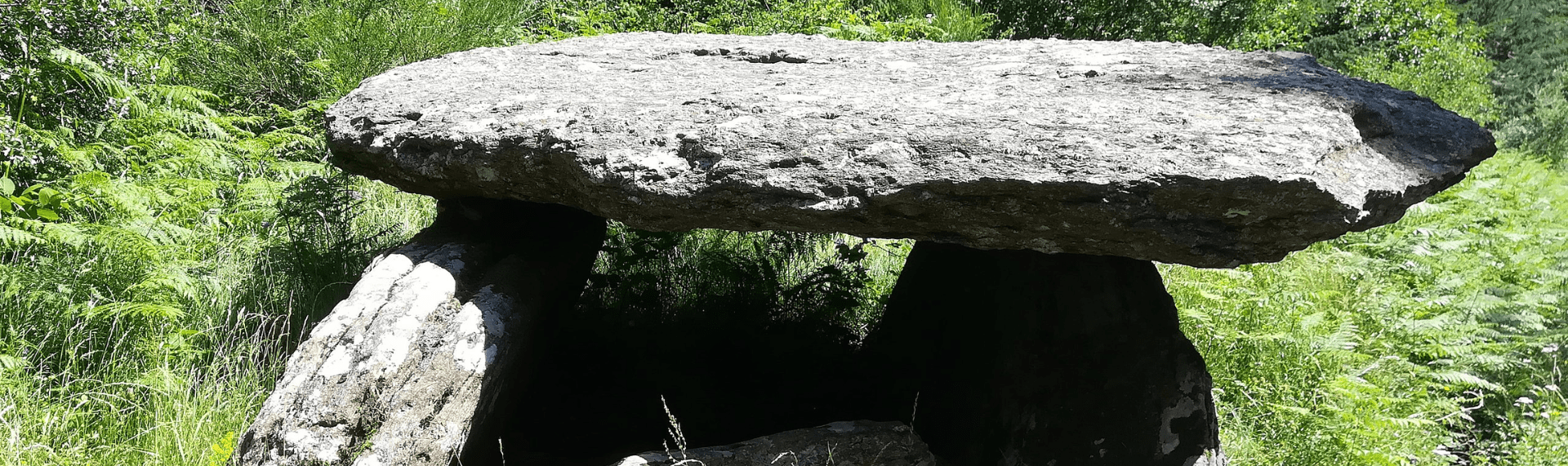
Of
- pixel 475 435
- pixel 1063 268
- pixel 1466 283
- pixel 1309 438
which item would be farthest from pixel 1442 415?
pixel 475 435

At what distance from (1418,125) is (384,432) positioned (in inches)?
105

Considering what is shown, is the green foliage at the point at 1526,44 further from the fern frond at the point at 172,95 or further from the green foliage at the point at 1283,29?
the fern frond at the point at 172,95

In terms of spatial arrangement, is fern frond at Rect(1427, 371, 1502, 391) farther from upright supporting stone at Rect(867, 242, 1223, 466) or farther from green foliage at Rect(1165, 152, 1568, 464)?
upright supporting stone at Rect(867, 242, 1223, 466)

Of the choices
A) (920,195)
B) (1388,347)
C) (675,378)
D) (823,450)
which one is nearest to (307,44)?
(675,378)

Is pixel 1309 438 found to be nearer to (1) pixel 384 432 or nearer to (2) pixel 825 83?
(2) pixel 825 83

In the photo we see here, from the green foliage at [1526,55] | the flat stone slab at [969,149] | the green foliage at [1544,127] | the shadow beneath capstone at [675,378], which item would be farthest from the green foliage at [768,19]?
the green foliage at [1526,55]

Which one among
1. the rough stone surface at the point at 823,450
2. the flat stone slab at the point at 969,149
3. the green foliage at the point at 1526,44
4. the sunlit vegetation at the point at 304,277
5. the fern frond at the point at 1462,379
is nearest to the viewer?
the flat stone slab at the point at 969,149

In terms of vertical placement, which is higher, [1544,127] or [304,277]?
[304,277]

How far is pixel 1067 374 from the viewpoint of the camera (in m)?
3.21

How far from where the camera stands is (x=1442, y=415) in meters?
3.85

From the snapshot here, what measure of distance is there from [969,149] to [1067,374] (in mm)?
1237

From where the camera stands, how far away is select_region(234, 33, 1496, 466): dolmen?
2.20 m

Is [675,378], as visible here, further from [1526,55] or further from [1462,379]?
[1526,55]

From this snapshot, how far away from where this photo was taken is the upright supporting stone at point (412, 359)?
245 centimetres
